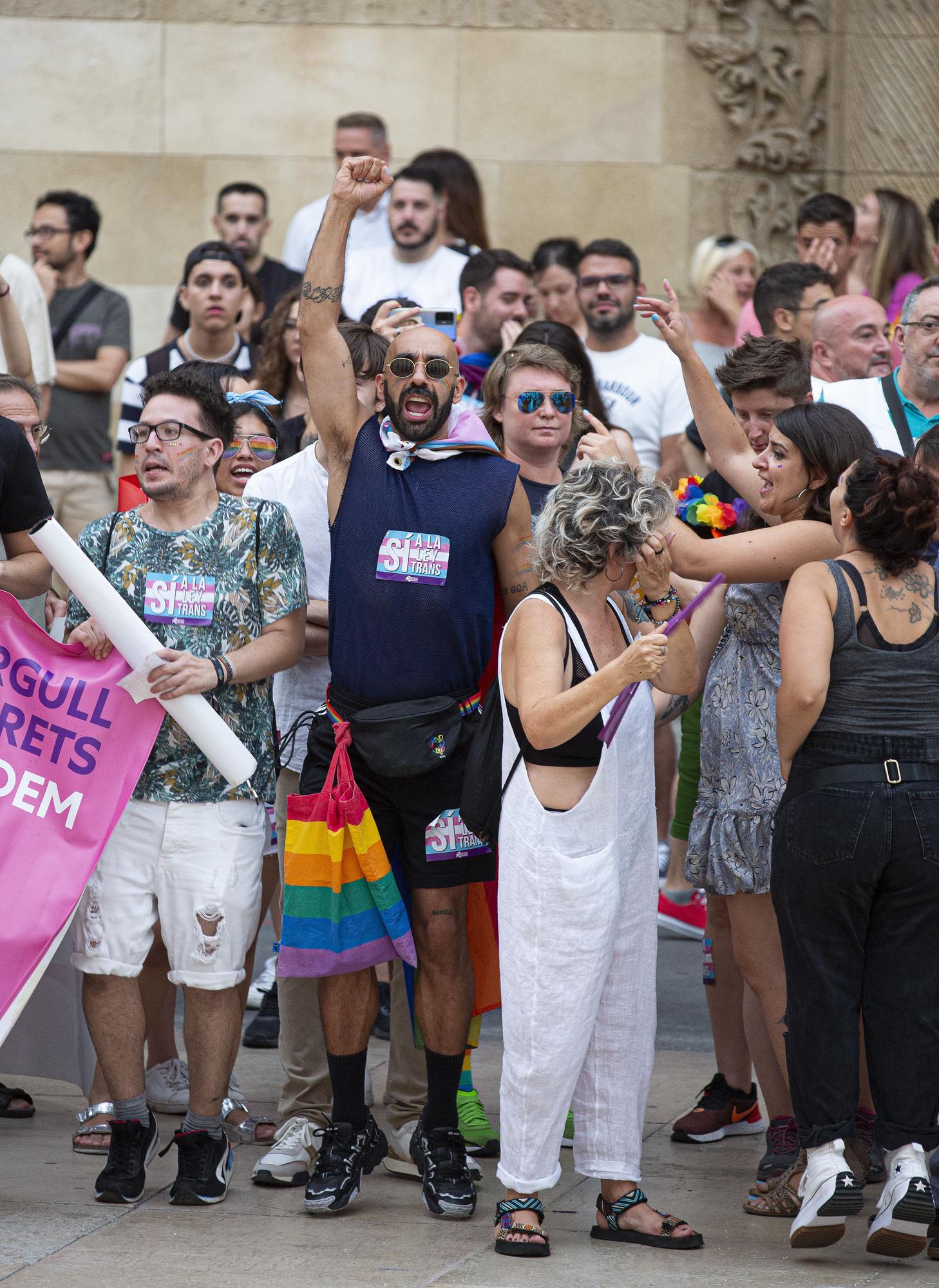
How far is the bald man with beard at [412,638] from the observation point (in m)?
4.74

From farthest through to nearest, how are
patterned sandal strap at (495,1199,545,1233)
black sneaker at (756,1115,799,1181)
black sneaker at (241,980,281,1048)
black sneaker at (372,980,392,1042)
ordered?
1. black sneaker at (372,980,392,1042)
2. black sneaker at (241,980,281,1048)
3. black sneaker at (756,1115,799,1181)
4. patterned sandal strap at (495,1199,545,1233)

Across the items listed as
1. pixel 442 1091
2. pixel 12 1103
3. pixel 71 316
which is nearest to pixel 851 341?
pixel 442 1091

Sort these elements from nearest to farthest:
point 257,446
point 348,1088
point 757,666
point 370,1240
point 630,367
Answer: point 370,1240
point 348,1088
point 757,666
point 257,446
point 630,367

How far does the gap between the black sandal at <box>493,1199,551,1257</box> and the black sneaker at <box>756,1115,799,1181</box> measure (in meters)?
0.73

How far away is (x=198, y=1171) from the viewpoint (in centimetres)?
468

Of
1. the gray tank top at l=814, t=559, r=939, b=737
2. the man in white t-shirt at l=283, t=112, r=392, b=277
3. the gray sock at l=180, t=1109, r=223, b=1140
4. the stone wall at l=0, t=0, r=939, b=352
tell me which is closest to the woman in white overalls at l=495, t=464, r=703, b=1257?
the gray tank top at l=814, t=559, r=939, b=737

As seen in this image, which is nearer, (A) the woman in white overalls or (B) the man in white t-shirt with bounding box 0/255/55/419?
(A) the woman in white overalls

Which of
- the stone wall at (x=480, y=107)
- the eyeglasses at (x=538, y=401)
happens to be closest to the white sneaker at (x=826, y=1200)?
the eyeglasses at (x=538, y=401)

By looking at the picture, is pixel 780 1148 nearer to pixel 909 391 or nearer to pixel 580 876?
pixel 580 876

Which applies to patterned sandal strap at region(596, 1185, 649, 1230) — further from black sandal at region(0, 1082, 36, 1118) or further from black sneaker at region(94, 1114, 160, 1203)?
black sandal at region(0, 1082, 36, 1118)

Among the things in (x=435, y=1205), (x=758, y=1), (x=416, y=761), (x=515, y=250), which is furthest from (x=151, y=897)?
(x=758, y=1)

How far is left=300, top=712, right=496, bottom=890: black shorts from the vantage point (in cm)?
477

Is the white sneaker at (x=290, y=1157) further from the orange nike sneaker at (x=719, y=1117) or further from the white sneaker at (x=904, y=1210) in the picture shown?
the white sneaker at (x=904, y=1210)

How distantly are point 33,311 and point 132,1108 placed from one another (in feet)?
15.0
